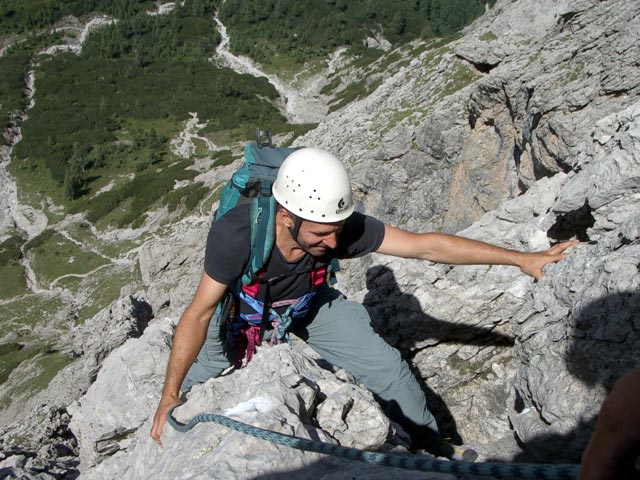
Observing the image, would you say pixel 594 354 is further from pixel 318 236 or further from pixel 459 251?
pixel 318 236

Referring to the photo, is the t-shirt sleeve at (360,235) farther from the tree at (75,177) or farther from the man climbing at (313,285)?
the tree at (75,177)

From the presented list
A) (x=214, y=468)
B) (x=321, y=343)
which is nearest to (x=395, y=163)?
(x=321, y=343)

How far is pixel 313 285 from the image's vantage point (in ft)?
17.9

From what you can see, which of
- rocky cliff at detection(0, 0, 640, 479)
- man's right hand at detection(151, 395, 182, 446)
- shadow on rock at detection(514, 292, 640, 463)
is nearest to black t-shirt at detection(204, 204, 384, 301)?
rocky cliff at detection(0, 0, 640, 479)

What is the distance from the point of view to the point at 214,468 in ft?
12.5

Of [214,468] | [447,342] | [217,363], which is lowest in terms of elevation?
[447,342]

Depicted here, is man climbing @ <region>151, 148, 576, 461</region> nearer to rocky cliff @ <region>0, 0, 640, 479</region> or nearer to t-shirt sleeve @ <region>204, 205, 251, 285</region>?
t-shirt sleeve @ <region>204, 205, 251, 285</region>

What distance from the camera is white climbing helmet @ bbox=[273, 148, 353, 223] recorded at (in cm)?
458

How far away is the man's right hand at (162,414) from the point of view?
16.6 ft

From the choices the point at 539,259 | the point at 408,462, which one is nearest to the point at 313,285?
the point at 539,259

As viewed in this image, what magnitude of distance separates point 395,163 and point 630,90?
1244 cm

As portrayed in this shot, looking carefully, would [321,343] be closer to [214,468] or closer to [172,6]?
[214,468]

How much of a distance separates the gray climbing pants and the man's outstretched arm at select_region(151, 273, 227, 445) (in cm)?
75

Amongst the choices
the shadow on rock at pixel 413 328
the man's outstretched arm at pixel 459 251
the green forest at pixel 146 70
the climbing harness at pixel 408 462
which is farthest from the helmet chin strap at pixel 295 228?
the green forest at pixel 146 70
